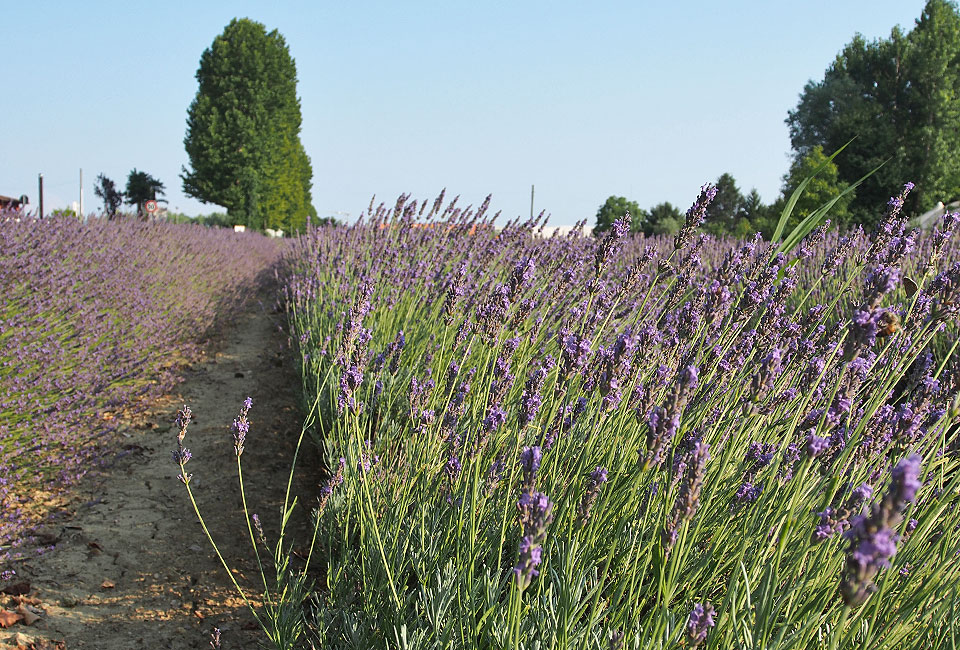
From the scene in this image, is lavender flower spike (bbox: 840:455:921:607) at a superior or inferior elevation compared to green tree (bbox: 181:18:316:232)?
inferior

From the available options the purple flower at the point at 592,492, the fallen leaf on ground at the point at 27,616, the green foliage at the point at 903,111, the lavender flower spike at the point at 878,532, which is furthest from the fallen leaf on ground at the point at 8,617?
the green foliage at the point at 903,111

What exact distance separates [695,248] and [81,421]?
3295mm

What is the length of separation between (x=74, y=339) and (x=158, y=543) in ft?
5.70

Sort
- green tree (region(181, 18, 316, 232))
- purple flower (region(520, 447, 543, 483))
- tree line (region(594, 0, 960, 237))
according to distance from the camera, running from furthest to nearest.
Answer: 1. green tree (region(181, 18, 316, 232))
2. tree line (region(594, 0, 960, 237))
3. purple flower (region(520, 447, 543, 483))

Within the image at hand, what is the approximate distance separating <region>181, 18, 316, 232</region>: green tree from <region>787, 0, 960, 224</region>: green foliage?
23.1 m

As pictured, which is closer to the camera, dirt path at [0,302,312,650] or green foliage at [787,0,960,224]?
dirt path at [0,302,312,650]

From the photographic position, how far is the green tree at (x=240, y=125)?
30.2 meters

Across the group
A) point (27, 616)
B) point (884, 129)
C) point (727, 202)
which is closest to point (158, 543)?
point (27, 616)

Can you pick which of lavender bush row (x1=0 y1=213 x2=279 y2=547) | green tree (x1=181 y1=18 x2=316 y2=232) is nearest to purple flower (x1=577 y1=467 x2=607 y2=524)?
lavender bush row (x1=0 y1=213 x2=279 y2=547)

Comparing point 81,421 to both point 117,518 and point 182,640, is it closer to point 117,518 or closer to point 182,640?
point 117,518

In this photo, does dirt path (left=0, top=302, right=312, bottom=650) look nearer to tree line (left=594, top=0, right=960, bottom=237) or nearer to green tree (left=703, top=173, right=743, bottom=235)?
tree line (left=594, top=0, right=960, bottom=237)

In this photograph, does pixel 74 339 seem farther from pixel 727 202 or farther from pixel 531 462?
pixel 727 202

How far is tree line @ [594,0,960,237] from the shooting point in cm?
2452

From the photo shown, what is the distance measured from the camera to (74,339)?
4211mm
